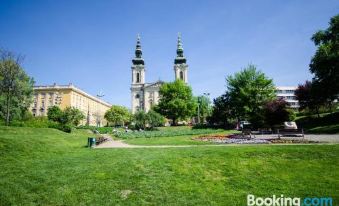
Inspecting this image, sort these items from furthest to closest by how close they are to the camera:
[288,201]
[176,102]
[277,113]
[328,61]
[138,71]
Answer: [138,71]
[176,102]
[328,61]
[277,113]
[288,201]

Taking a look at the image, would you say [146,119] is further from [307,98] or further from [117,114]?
[117,114]

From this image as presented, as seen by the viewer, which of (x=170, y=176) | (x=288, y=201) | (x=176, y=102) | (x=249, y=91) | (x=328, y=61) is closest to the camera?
(x=288, y=201)

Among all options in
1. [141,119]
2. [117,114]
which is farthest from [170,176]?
[117,114]

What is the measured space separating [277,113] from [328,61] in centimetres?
1034

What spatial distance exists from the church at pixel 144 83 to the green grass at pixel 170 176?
86.0 metres

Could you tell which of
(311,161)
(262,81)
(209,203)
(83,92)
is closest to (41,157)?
(209,203)

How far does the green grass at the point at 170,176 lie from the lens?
805 cm

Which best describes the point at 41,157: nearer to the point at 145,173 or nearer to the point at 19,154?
the point at 19,154

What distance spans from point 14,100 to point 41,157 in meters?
40.9

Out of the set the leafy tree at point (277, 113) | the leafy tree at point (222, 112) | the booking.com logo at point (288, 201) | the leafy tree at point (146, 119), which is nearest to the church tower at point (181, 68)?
the leafy tree at point (222, 112)

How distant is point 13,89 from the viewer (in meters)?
34.5

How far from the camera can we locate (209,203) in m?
7.70

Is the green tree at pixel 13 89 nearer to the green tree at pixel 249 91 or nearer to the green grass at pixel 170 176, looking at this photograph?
the green grass at pixel 170 176

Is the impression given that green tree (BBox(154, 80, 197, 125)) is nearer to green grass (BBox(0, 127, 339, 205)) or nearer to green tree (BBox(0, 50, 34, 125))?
green tree (BBox(0, 50, 34, 125))
